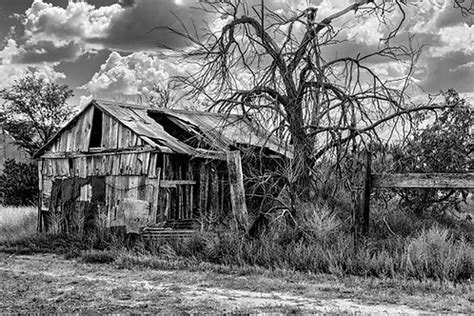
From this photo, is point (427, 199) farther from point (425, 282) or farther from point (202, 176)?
point (425, 282)

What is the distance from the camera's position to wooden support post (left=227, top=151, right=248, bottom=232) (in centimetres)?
1384

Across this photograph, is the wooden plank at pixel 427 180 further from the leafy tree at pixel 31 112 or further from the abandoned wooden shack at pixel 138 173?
the leafy tree at pixel 31 112

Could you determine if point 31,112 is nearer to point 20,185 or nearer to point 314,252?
point 20,185

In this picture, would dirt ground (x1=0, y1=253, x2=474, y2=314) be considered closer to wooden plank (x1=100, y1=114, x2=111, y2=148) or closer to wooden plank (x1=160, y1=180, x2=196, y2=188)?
wooden plank (x1=160, y1=180, x2=196, y2=188)

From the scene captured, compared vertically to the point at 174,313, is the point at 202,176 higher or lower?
higher

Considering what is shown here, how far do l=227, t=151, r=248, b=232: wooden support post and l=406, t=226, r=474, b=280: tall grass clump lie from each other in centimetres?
431

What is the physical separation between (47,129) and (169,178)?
23.5 meters

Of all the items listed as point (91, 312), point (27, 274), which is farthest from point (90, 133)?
point (91, 312)

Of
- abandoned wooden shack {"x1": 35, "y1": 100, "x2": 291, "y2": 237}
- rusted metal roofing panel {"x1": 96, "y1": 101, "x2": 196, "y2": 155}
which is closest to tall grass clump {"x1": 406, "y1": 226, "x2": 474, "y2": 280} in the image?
abandoned wooden shack {"x1": 35, "y1": 100, "x2": 291, "y2": 237}

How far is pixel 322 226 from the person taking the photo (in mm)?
12461

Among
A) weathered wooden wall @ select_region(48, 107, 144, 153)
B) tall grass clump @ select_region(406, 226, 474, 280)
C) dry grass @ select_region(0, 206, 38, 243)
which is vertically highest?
weathered wooden wall @ select_region(48, 107, 144, 153)

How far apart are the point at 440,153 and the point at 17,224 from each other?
15025mm

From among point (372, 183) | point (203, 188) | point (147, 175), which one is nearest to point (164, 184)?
point (147, 175)

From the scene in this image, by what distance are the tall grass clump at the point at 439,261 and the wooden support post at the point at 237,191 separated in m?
4.31
